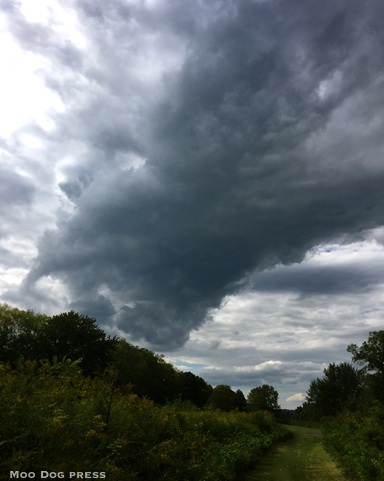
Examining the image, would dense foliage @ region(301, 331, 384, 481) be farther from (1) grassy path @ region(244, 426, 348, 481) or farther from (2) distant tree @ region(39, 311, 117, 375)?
(2) distant tree @ region(39, 311, 117, 375)

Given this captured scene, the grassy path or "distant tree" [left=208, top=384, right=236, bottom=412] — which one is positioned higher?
"distant tree" [left=208, top=384, right=236, bottom=412]

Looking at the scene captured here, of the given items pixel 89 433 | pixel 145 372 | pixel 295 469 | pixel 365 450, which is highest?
pixel 145 372

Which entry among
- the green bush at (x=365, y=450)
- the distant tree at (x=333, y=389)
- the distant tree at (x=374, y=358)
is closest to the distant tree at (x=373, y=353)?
the distant tree at (x=374, y=358)

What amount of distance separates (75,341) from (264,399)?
51908 mm

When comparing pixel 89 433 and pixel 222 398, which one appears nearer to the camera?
Result: pixel 89 433

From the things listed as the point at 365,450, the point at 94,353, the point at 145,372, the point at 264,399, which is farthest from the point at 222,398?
the point at 365,450

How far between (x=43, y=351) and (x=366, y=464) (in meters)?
40.0

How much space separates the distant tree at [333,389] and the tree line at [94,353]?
1769 centimetres

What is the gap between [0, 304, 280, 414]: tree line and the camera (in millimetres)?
46188

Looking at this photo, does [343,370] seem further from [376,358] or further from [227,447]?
[227,447]

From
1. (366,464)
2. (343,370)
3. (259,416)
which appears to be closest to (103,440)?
(366,464)

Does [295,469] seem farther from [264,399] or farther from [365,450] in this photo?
[264,399]

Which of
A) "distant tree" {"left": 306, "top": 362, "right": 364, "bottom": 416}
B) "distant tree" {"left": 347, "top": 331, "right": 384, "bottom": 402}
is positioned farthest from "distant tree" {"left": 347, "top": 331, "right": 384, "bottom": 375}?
"distant tree" {"left": 306, "top": 362, "right": 364, "bottom": 416}

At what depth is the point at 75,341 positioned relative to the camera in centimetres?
4734
